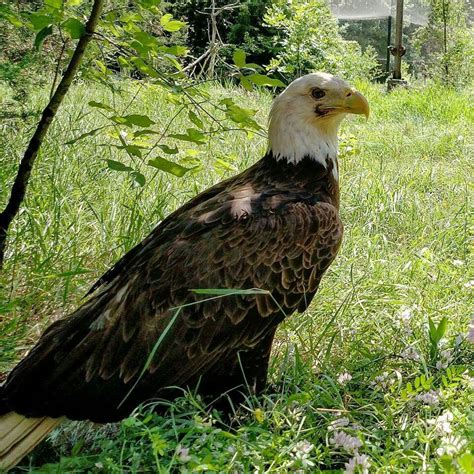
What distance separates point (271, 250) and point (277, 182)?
19.6 inches

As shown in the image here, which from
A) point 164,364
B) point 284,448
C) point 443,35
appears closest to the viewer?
point 284,448

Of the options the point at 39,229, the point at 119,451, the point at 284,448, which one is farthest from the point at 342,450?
the point at 39,229

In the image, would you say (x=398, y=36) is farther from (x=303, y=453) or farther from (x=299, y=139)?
(x=303, y=453)

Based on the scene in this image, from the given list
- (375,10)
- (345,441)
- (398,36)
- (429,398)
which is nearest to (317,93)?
(429,398)

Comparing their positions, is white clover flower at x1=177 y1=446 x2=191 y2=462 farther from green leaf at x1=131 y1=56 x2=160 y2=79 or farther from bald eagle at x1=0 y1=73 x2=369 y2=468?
green leaf at x1=131 y1=56 x2=160 y2=79

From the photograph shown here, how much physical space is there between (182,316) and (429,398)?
3.06ft

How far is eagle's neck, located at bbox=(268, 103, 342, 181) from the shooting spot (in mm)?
3184

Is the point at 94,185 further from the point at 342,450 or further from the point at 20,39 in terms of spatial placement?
the point at 342,450

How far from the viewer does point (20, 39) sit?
14.9ft

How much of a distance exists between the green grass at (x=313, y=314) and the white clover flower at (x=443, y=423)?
1 centimetres

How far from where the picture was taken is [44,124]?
3004 mm

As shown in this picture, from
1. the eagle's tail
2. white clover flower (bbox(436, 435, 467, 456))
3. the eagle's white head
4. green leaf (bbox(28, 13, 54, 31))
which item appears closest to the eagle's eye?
the eagle's white head

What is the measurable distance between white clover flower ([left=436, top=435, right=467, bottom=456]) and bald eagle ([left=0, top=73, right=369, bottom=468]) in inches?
30.3

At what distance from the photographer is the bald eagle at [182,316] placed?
8.13ft
